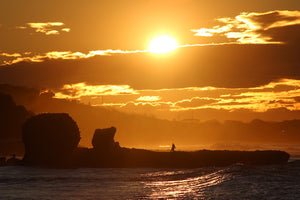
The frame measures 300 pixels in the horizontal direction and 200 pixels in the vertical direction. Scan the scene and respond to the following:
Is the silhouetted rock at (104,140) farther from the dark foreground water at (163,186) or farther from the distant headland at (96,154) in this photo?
the dark foreground water at (163,186)

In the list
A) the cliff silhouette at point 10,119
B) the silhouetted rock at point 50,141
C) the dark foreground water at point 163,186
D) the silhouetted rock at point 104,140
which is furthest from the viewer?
the cliff silhouette at point 10,119

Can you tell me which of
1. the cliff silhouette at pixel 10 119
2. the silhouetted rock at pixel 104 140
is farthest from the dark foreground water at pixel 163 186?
the cliff silhouette at pixel 10 119

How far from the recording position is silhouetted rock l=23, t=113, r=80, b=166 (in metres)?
80.9

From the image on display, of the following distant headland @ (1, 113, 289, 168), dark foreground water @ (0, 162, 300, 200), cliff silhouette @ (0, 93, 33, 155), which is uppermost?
cliff silhouette @ (0, 93, 33, 155)

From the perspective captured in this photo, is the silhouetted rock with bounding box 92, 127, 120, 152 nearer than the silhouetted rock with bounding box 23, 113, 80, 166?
No

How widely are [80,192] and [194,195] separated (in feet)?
32.7

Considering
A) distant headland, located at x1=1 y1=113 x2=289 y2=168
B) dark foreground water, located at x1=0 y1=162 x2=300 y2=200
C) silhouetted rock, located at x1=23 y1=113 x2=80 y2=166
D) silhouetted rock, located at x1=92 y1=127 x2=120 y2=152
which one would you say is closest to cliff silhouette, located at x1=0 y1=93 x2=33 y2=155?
silhouetted rock, located at x1=23 y1=113 x2=80 y2=166

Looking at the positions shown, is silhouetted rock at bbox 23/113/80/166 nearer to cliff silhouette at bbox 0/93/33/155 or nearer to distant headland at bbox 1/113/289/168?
distant headland at bbox 1/113/289/168

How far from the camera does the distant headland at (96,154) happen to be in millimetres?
80938

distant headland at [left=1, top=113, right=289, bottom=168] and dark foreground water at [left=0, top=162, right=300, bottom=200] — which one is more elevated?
distant headland at [left=1, top=113, right=289, bottom=168]

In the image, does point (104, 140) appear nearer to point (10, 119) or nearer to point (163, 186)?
point (163, 186)

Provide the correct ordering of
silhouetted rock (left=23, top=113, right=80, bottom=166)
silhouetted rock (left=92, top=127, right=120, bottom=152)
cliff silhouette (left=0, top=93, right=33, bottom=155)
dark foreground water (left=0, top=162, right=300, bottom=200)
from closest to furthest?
dark foreground water (left=0, top=162, right=300, bottom=200) < silhouetted rock (left=23, top=113, right=80, bottom=166) < silhouetted rock (left=92, top=127, right=120, bottom=152) < cliff silhouette (left=0, top=93, right=33, bottom=155)

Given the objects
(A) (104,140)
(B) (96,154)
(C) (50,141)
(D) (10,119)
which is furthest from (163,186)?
(D) (10,119)

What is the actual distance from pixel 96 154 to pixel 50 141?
8030 mm
